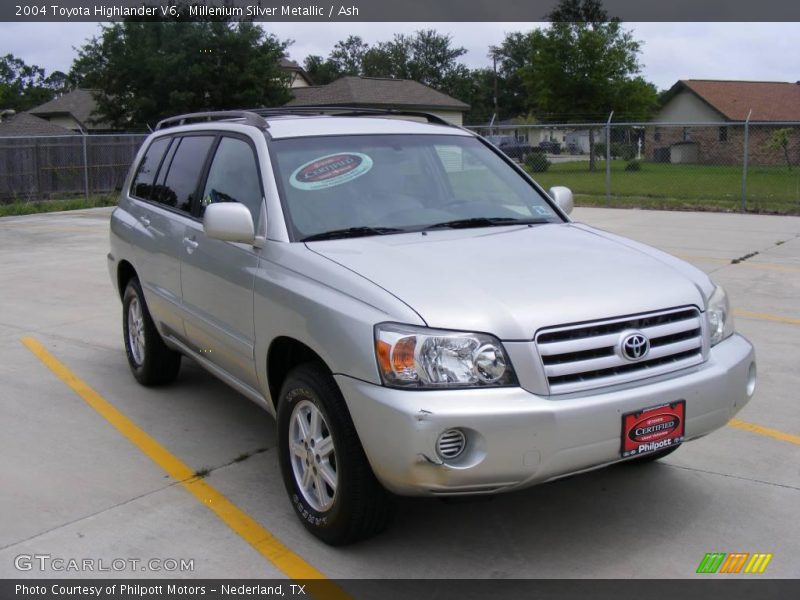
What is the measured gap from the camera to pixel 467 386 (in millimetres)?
3305

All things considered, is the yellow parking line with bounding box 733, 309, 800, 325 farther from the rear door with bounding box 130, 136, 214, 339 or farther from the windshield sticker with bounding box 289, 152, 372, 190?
the rear door with bounding box 130, 136, 214, 339

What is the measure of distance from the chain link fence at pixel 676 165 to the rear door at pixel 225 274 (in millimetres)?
14623

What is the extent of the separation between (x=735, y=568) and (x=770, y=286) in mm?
6754

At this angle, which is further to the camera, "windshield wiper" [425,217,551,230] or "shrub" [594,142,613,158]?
"shrub" [594,142,613,158]

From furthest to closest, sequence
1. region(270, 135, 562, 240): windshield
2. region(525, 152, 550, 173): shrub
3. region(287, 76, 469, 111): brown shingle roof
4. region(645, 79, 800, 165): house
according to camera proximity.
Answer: region(287, 76, 469, 111): brown shingle roof → region(645, 79, 800, 165): house → region(525, 152, 550, 173): shrub → region(270, 135, 562, 240): windshield

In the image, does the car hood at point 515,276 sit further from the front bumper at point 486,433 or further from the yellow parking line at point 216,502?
the yellow parking line at point 216,502

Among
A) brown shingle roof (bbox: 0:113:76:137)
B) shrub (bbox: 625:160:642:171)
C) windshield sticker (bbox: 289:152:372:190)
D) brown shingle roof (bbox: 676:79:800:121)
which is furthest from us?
brown shingle roof (bbox: 676:79:800:121)

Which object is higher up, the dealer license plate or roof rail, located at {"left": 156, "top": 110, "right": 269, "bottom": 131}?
roof rail, located at {"left": 156, "top": 110, "right": 269, "bottom": 131}

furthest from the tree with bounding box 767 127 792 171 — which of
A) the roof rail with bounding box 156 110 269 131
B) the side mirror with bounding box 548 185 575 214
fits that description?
the roof rail with bounding box 156 110 269 131

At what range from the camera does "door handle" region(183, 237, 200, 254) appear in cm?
502

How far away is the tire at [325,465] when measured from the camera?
355 cm

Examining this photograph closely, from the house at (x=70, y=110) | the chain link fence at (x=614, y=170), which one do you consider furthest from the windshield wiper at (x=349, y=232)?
the house at (x=70, y=110)

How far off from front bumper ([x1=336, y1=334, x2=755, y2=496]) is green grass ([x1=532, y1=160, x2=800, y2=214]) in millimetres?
15892

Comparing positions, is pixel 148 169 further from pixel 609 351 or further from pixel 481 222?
pixel 609 351
